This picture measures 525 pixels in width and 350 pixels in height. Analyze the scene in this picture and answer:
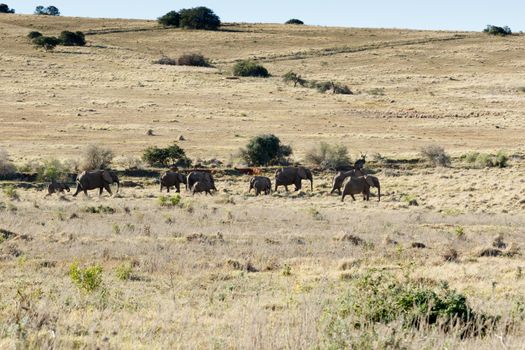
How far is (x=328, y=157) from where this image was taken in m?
45.3

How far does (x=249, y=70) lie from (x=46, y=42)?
88.5ft

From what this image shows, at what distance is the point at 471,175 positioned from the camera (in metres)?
41.4

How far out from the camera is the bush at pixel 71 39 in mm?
104500

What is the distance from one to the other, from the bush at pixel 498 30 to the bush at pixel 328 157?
82154 millimetres

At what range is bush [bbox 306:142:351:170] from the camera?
45.0 metres

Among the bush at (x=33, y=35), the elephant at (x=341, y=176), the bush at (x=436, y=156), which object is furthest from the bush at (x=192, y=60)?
the elephant at (x=341, y=176)

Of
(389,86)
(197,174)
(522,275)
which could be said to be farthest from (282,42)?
(522,275)

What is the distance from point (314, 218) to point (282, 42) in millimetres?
89758

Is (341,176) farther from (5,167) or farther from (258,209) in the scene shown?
(5,167)

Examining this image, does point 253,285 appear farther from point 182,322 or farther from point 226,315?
point 182,322

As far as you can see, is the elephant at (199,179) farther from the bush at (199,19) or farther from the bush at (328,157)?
the bush at (199,19)

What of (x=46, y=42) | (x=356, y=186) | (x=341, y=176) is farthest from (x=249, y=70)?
(x=356, y=186)

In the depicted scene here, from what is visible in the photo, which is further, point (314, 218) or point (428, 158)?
point (428, 158)

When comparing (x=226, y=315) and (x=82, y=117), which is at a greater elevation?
(x=226, y=315)
